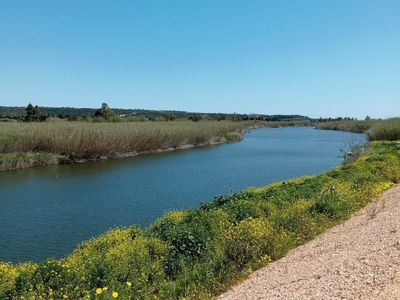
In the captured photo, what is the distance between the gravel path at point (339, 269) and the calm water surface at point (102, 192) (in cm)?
605

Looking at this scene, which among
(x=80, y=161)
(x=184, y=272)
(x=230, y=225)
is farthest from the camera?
(x=80, y=161)

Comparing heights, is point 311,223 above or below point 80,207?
A: above

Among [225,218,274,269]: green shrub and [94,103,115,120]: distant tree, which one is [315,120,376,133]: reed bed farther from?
[225,218,274,269]: green shrub

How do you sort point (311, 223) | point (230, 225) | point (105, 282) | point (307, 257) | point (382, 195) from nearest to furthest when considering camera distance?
1. point (105, 282)
2. point (307, 257)
3. point (230, 225)
4. point (311, 223)
5. point (382, 195)

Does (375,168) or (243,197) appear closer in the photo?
(243,197)

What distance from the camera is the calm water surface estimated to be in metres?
12.8

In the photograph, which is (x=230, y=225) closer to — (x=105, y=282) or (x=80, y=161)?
(x=105, y=282)

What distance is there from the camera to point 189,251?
8.08 metres

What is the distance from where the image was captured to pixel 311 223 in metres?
10.6

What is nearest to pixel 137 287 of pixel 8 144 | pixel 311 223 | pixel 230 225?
pixel 230 225

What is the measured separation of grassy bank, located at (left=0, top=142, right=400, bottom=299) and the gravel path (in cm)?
41

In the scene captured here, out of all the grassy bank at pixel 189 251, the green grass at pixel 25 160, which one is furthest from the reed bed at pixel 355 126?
the grassy bank at pixel 189 251

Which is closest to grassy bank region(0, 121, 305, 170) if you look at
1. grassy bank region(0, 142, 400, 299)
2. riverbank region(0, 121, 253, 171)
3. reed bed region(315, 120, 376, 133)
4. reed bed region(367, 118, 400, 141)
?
riverbank region(0, 121, 253, 171)

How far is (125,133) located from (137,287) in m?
32.9
